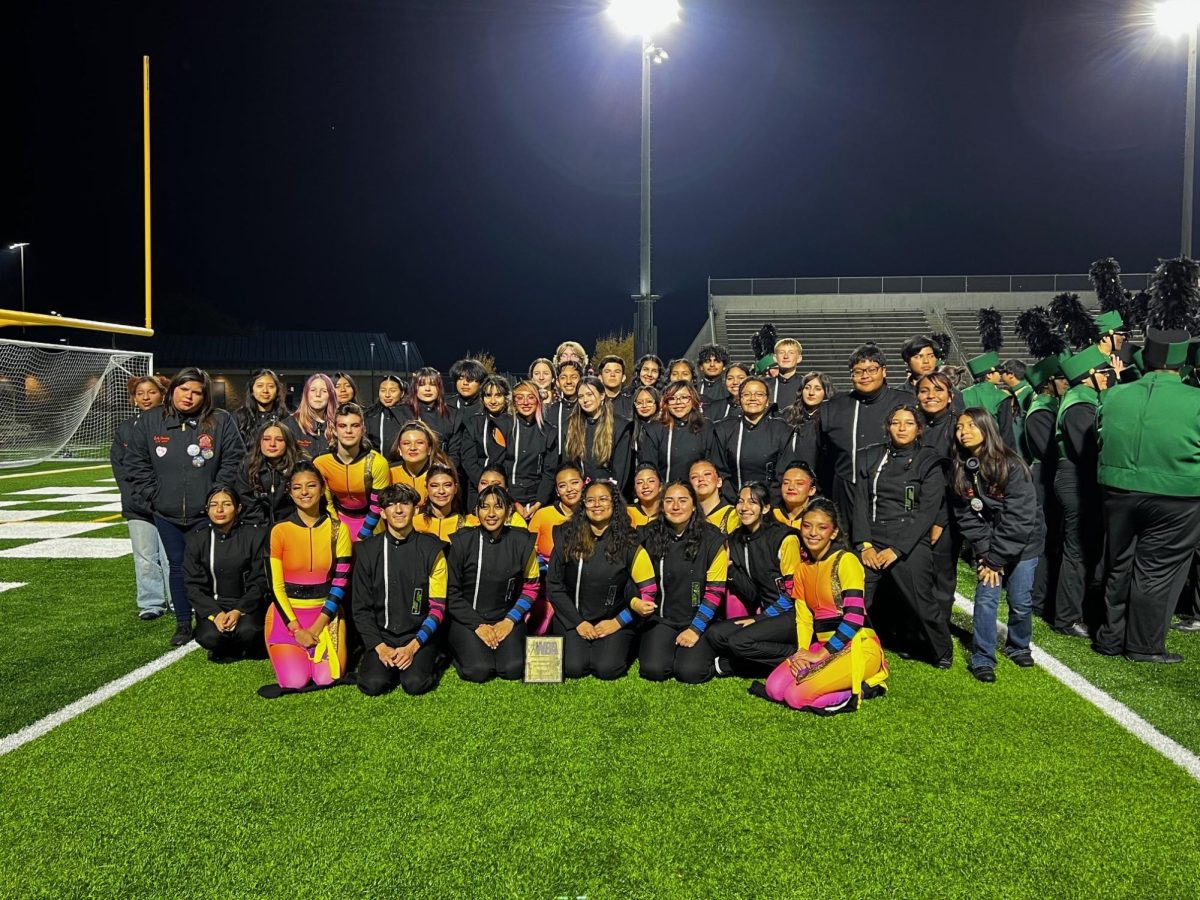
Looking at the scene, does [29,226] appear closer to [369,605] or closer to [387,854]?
[369,605]

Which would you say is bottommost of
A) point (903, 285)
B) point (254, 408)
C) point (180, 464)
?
point (180, 464)

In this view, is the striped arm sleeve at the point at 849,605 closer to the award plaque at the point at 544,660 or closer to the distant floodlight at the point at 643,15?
the award plaque at the point at 544,660

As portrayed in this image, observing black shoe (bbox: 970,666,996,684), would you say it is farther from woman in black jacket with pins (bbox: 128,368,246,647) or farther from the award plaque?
woman in black jacket with pins (bbox: 128,368,246,647)

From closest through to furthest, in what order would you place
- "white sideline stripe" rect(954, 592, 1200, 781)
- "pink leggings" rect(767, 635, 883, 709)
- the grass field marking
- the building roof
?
"white sideline stripe" rect(954, 592, 1200, 781) < "pink leggings" rect(767, 635, 883, 709) < the grass field marking < the building roof

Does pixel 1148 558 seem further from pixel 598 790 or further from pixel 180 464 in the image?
pixel 180 464

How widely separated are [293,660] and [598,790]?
6.59 feet

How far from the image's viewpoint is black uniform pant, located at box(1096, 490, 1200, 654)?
4297 mm

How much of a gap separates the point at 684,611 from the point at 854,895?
6.89ft

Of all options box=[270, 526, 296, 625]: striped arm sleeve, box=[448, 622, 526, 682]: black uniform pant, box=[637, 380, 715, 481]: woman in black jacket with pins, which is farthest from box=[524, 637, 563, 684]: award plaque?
box=[637, 380, 715, 481]: woman in black jacket with pins

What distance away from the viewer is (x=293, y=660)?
13.3 ft

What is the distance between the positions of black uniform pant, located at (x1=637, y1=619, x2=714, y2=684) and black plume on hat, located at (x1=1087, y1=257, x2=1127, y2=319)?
191 inches

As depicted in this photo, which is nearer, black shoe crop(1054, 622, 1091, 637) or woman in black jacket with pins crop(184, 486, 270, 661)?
woman in black jacket with pins crop(184, 486, 270, 661)

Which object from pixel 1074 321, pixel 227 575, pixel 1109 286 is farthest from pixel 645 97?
pixel 227 575

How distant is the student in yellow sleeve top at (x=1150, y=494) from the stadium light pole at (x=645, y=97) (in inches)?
317
